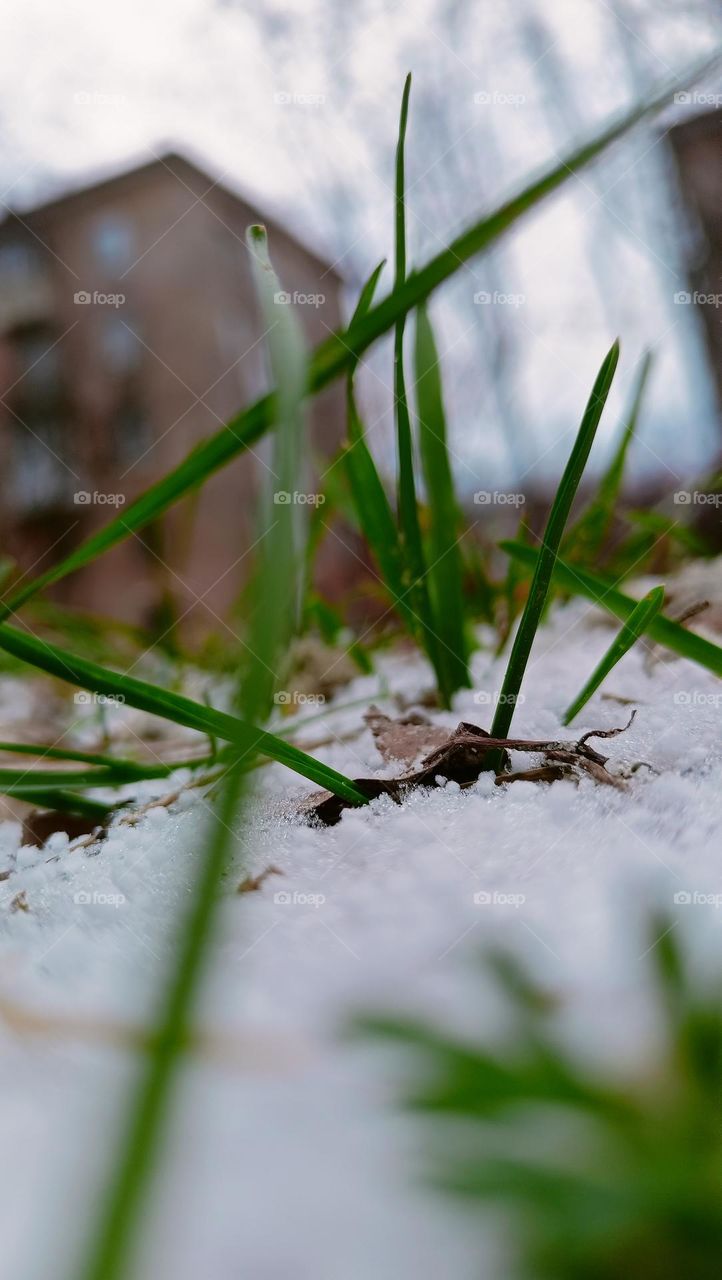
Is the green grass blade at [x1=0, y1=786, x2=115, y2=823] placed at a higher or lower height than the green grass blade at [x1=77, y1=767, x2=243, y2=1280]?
higher

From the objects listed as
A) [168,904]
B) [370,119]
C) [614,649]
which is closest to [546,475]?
[370,119]

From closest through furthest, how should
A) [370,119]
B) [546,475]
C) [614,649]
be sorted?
1. [614,649]
2. [370,119]
3. [546,475]

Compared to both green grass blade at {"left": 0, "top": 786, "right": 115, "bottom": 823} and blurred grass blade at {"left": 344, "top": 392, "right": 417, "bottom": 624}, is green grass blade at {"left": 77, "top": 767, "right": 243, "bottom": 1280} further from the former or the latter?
blurred grass blade at {"left": 344, "top": 392, "right": 417, "bottom": 624}

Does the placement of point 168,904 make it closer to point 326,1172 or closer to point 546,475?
point 326,1172

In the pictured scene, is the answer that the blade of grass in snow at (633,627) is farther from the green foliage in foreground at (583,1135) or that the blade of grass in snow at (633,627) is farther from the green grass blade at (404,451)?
the green foliage in foreground at (583,1135)

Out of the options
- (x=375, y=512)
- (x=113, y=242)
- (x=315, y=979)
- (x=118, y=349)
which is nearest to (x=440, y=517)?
(x=375, y=512)

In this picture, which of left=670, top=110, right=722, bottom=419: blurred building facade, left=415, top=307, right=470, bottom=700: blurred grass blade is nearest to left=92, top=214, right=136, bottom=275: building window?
left=670, top=110, right=722, bottom=419: blurred building facade

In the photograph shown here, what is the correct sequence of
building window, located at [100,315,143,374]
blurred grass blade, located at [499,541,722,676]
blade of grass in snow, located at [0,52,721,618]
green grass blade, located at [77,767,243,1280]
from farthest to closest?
building window, located at [100,315,143,374] < blurred grass blade, located at [499,541,722,676] < blade of grass in snow, located at [0,52,721,618] < green grass blade, located at [77,767,243,1280]
